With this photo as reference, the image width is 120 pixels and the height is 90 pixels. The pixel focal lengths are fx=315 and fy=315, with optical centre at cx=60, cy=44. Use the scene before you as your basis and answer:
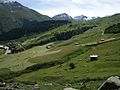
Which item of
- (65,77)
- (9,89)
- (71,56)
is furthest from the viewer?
(71,56)

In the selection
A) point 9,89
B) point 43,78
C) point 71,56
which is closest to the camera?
point 9,89

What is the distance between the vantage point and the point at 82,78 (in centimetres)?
7856

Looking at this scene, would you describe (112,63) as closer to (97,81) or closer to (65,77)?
(65,77)

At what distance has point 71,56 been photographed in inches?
5773

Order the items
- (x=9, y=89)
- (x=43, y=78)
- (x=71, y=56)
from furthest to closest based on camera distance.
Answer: (x=71, y=56) → (x=43, y=78) → (x=9, y=89)

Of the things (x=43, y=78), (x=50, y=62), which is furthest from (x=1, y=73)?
(x=43, y=78)

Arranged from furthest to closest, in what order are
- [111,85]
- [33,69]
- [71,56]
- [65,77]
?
[71,56], [33,69], [65,77], [111,85]

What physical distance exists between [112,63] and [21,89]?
3395 cm

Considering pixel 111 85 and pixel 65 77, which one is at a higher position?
pixel 111 85

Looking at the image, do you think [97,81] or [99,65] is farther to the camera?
[99,65]

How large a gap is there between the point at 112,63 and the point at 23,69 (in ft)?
167

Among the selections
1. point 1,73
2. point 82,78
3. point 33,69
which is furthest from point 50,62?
point 82,78

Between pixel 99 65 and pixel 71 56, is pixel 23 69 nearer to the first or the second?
pixel 71 56

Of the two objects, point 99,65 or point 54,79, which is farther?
point 99,65
